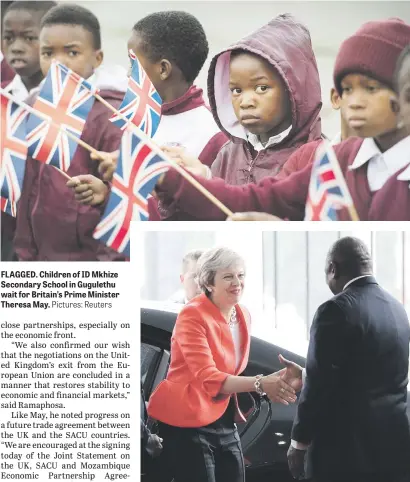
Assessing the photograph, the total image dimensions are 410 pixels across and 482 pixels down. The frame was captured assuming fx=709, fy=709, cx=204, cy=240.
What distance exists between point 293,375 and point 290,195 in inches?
21.6

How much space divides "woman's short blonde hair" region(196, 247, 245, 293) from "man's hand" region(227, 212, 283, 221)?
104mm

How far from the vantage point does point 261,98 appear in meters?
2.19

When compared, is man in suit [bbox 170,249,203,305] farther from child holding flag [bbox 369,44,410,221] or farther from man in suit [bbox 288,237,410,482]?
child holding flag [bbox 369,44,410,221]

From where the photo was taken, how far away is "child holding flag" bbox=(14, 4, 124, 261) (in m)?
2.22

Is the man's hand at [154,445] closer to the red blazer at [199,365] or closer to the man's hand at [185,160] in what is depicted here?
the red blazer at [199,365]

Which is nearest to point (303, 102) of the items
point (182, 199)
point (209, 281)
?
point (182, 199)

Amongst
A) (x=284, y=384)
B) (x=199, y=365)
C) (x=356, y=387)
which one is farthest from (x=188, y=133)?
(x=356, y=387)

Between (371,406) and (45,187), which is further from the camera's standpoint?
(45,187)

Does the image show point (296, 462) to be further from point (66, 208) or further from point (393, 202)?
point (66, 208)

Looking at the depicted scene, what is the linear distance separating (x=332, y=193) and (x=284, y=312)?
396 mm

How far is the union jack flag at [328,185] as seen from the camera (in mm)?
2186

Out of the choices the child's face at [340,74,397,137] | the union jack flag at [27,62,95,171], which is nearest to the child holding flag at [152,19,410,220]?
the child's face at [340,74,397,137]

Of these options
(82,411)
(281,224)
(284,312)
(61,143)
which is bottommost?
(82,411)

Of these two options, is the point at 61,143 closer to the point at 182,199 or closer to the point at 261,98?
the point at 182,199
